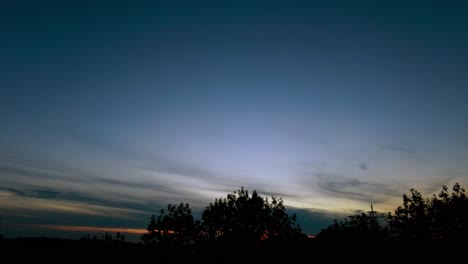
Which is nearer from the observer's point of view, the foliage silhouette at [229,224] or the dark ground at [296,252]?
the dark ground at [296,252]

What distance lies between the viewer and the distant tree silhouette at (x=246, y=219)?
65562 mm

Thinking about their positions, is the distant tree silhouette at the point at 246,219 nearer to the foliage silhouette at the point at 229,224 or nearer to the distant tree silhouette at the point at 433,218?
the foliage silhouette at the point at 229,224

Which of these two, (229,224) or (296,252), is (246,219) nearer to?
(229,224)

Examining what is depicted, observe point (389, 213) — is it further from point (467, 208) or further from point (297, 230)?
point (297, 230)

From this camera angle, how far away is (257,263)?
1888 centimetres

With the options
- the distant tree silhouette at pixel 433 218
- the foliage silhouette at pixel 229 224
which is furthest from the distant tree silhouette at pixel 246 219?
the distant tree silhouette at pixel 433 218

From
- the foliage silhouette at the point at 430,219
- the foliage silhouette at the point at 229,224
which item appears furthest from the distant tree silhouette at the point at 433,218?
the foliage silhouette at the point at 229,224

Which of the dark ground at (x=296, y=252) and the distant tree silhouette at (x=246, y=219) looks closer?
the dark ground at (x=296, y=252)

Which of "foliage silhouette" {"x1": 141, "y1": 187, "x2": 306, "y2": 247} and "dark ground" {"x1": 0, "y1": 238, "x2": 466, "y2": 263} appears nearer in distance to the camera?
"dark ground" {"x1": 0, "y1": 238, "x2": 466, "y2": 263}

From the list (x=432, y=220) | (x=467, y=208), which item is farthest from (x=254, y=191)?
(x=467, y=208)

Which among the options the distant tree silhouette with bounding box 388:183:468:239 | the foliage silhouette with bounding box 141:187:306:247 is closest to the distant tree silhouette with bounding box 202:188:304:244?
the foliage silhouette with bounding box 141:187:306:247

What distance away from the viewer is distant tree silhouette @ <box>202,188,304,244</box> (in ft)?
215

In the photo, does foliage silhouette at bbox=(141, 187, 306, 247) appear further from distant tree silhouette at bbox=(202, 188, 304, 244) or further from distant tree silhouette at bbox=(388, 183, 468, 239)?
distant tree silhouette at bbox=(388, 183, 468, 239)

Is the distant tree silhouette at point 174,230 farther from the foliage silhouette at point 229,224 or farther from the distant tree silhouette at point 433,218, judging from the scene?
the distant tree silhouette at point 433,218
